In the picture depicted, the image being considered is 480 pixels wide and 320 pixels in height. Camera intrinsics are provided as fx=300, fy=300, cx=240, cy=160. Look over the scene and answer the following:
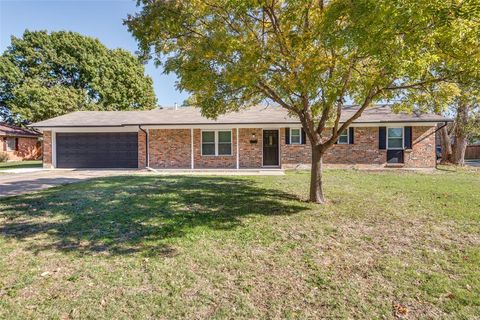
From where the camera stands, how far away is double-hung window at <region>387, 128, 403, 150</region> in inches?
646

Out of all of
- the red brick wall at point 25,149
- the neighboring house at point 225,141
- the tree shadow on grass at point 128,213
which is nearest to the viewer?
the tree shadow on grass at point 128,213

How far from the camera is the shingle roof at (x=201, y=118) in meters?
16.2

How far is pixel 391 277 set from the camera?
393 cm

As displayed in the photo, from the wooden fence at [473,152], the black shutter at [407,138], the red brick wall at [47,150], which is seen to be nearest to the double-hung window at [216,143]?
the red brick wall at [47,150]

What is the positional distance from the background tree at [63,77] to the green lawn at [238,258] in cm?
2683

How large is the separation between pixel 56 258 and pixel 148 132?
13884 mm

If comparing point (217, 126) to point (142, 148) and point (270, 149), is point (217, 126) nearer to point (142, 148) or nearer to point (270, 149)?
point (270, 149)

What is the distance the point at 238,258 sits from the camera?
14.7 ft

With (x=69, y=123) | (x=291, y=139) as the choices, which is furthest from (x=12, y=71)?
(x=291, y=139)

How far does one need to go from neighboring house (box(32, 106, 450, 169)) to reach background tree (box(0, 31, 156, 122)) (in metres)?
13.9

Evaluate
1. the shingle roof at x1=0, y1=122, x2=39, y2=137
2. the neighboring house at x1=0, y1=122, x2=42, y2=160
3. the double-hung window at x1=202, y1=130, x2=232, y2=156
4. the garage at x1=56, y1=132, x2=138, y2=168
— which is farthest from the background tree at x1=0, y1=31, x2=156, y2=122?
the double-hung window at x1=202, y1=130, x2=232, y2=156

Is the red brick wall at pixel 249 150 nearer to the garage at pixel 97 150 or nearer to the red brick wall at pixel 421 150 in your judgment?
the garage at pixel 97 150

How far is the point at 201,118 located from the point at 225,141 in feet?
6.50

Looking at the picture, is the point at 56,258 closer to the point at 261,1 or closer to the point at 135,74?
the point at 261,1
